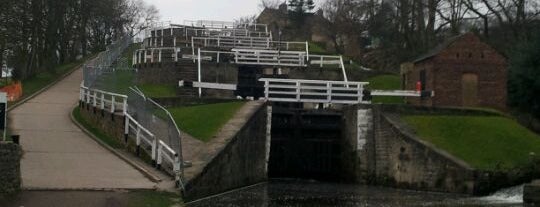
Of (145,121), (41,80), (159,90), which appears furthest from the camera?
(41,80)

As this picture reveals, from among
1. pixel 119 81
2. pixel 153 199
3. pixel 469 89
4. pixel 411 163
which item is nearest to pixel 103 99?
pixel 411 163

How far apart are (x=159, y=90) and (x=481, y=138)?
61.2 feet

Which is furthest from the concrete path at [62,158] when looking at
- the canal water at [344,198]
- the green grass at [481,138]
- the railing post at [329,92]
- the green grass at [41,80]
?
the green grass at [481,138]

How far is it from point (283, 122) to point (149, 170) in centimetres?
1176

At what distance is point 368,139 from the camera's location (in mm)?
27828

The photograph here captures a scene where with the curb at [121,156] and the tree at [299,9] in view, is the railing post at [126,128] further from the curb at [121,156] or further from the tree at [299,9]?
the tree at [299,9]

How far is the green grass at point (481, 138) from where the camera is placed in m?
23.4

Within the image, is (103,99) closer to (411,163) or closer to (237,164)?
(237,164)

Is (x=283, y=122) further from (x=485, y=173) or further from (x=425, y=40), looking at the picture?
(x=425, y=40)

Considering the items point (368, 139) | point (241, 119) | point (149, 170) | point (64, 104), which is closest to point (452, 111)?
point (368, 139)

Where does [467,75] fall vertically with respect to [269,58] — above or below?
below

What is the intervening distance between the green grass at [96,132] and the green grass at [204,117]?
91.3 inches

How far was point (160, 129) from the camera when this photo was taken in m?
21.4

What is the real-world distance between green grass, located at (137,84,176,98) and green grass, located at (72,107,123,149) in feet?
21.1
